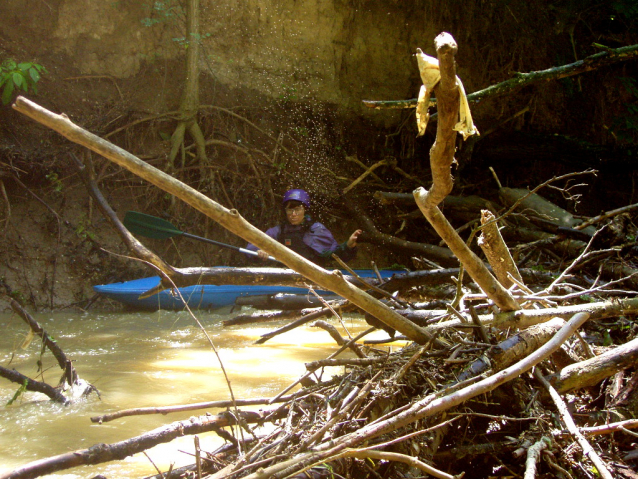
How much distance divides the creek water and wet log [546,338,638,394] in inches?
52.6

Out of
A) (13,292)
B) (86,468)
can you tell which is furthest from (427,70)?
(13,292)

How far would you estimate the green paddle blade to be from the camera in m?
3.55

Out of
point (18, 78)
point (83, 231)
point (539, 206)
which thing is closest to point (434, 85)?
point (539, 206)

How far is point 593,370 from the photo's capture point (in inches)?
71.4

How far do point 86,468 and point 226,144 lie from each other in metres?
5.79

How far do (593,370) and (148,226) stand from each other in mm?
2915

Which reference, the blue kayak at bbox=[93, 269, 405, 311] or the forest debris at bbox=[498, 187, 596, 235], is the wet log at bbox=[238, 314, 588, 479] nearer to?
the forest debris at bbox=[498, 187, 596, 235]

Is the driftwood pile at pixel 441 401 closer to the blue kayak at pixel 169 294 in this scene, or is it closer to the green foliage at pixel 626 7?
the blue kayak at pixel 169 294

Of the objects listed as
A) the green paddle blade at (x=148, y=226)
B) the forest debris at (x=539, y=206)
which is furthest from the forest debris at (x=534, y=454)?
the forest debris at (x=539, y=206)

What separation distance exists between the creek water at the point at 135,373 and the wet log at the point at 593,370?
1.34 m

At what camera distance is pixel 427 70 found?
3.58 feet

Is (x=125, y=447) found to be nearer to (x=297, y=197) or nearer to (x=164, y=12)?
(x=297, y=197)

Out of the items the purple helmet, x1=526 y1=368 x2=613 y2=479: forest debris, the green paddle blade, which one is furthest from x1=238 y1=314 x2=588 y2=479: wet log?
the purple helmet

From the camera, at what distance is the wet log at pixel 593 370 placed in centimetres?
181
